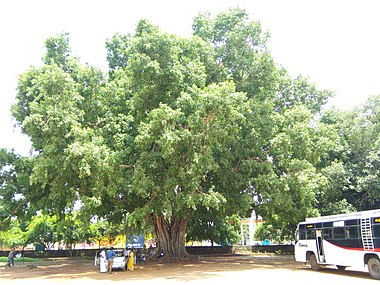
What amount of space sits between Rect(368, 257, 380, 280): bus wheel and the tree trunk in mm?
12662

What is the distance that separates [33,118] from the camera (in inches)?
699

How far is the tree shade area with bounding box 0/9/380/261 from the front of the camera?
58.8ft

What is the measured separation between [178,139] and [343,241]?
8.80m

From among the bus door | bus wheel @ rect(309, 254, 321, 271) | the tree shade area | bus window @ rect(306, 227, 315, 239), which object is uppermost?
the tree shade area

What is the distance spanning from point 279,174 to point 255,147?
2.58 meters

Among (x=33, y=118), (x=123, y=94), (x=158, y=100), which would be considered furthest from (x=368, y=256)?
(x=33, y=118)

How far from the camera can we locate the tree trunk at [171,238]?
949 inches

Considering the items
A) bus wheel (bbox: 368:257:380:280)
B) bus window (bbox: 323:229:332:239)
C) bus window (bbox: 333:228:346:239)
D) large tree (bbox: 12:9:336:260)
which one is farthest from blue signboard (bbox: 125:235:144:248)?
bus wheel (bbox: 368:257:380:280)

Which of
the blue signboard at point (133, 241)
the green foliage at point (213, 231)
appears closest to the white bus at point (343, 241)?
the green foliage at point (213, 231)

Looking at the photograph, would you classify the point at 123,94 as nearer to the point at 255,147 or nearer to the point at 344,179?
the point at 255,147

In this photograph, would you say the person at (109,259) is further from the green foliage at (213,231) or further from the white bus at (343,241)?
the green foliage at (213,231)

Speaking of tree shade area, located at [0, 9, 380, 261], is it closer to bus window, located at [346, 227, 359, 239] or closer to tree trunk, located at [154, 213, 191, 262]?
tree trunk, located at [154, 213, 191, 262]

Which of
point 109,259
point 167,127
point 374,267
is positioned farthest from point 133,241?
point 374,267

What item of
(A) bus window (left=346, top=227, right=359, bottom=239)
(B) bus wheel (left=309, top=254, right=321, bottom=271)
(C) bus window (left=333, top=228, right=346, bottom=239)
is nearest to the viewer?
(A) bus window (left=346, top=227, right=359, bottom=239)
